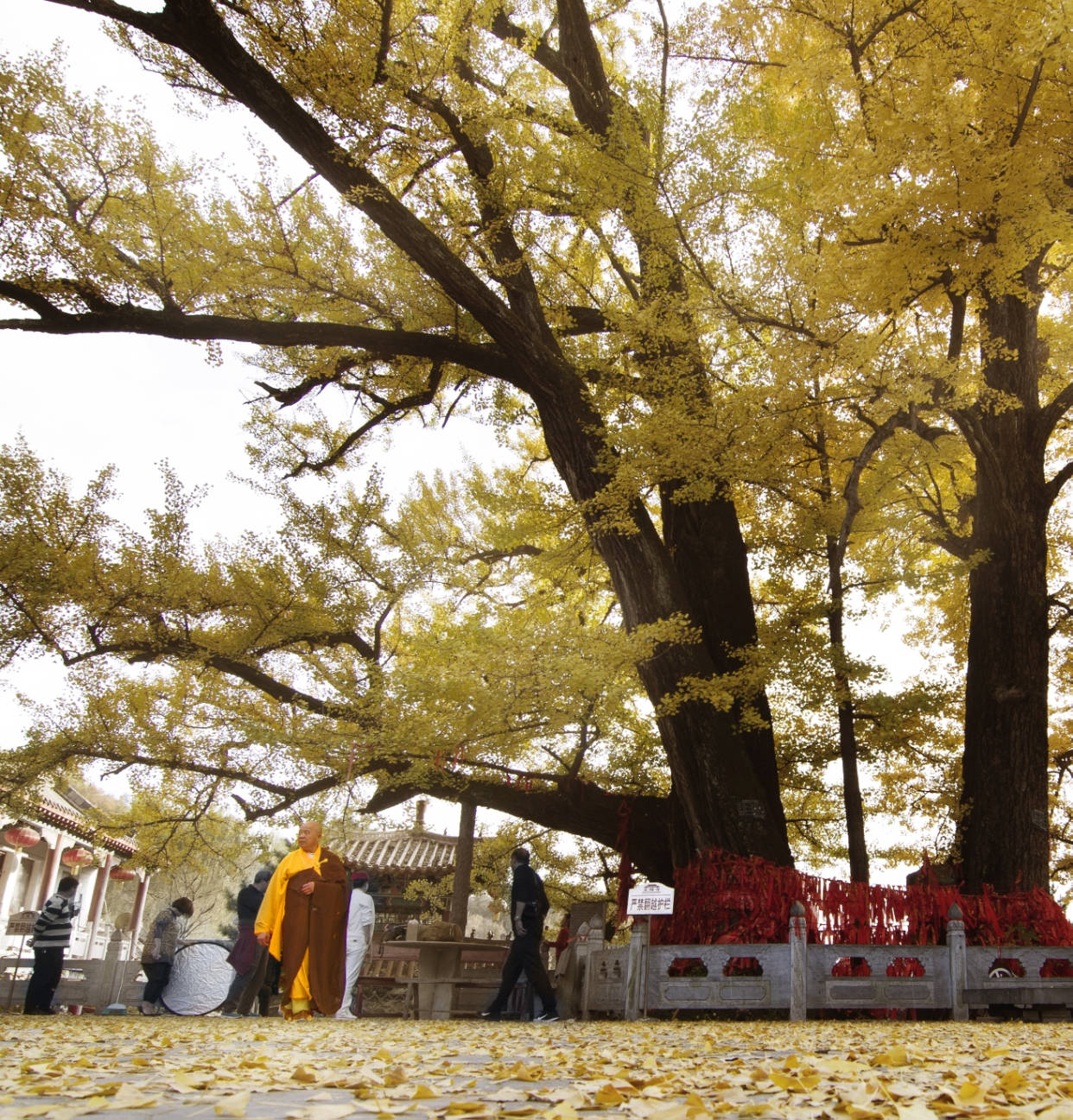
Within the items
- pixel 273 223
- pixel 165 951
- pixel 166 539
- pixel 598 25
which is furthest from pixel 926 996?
pixel 598 25

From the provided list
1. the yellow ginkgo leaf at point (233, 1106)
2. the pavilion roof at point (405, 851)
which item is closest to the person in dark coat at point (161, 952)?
the pavilion roof at point (405, 851)

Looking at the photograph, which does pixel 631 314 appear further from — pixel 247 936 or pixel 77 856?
pixel 77 856

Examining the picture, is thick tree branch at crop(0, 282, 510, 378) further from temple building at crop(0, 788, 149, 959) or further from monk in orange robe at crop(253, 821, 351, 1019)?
temple building at crop(0, 788, 149, 959)

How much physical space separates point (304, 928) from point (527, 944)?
89.5 inches

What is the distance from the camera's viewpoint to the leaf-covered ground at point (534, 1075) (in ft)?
7.98

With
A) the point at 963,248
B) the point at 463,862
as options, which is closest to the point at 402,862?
the point at 463,862

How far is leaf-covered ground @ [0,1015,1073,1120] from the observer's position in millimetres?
2434

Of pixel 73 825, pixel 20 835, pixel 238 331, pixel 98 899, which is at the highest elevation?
pixel 238 331

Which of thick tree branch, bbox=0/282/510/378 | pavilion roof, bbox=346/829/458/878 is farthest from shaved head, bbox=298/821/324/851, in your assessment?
pavilion roof, bbox=346/829/458/878

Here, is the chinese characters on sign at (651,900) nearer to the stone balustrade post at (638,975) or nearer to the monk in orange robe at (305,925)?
the stone balustrade post at (638,975)

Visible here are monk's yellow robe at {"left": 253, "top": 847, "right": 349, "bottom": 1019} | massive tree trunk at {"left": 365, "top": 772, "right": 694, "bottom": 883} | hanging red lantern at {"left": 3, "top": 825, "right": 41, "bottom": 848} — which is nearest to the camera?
monk's yellow robe at {"left": 253, "top": 847, "right": 349, "bottom": 1019}

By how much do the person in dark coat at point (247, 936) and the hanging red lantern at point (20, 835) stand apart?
272 inches

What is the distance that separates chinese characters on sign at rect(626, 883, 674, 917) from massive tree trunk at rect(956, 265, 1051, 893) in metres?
3.96

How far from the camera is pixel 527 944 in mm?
8547
